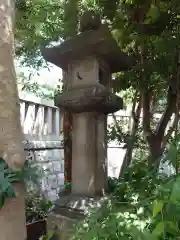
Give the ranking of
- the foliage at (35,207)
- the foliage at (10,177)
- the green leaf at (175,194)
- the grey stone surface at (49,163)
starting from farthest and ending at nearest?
the grey stone surface at (49,163), the foliage at (35,207), the foliage at (10,177), the green leaf at (175,194)

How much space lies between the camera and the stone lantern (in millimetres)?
1860

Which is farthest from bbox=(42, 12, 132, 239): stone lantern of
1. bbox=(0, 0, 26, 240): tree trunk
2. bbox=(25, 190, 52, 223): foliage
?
bbox=(25, 190, 52, 223): foliage

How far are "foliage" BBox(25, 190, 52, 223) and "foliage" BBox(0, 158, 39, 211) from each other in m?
1.98

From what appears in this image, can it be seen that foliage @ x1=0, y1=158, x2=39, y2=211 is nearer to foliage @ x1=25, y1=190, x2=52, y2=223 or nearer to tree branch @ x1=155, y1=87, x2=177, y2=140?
tree branch @ x1=155, y1=87, x2=177, y2=140

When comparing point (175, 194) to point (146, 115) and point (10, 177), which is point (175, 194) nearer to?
point (10, 177)

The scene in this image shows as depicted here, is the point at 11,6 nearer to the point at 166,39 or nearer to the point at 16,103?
the point at 16,103

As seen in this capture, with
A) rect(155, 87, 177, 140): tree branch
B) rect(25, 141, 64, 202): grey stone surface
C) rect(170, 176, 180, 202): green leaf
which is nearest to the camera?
rect(170, 176, 180, 202): green leaf

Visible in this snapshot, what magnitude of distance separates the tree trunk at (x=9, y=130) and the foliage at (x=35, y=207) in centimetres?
193

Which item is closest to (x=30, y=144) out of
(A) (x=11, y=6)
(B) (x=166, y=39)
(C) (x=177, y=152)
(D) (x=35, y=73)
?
(D) (x=35, y=73)

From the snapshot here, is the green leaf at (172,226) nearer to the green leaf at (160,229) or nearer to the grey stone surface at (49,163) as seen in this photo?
the green leaf at (160,229)

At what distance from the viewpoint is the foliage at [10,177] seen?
37.9 inches

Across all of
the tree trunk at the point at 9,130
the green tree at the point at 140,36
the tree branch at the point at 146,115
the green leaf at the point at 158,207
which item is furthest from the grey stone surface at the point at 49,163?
the green leaf at the point at 158,207

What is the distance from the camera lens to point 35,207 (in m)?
3.05

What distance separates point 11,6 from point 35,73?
6.08 ft
